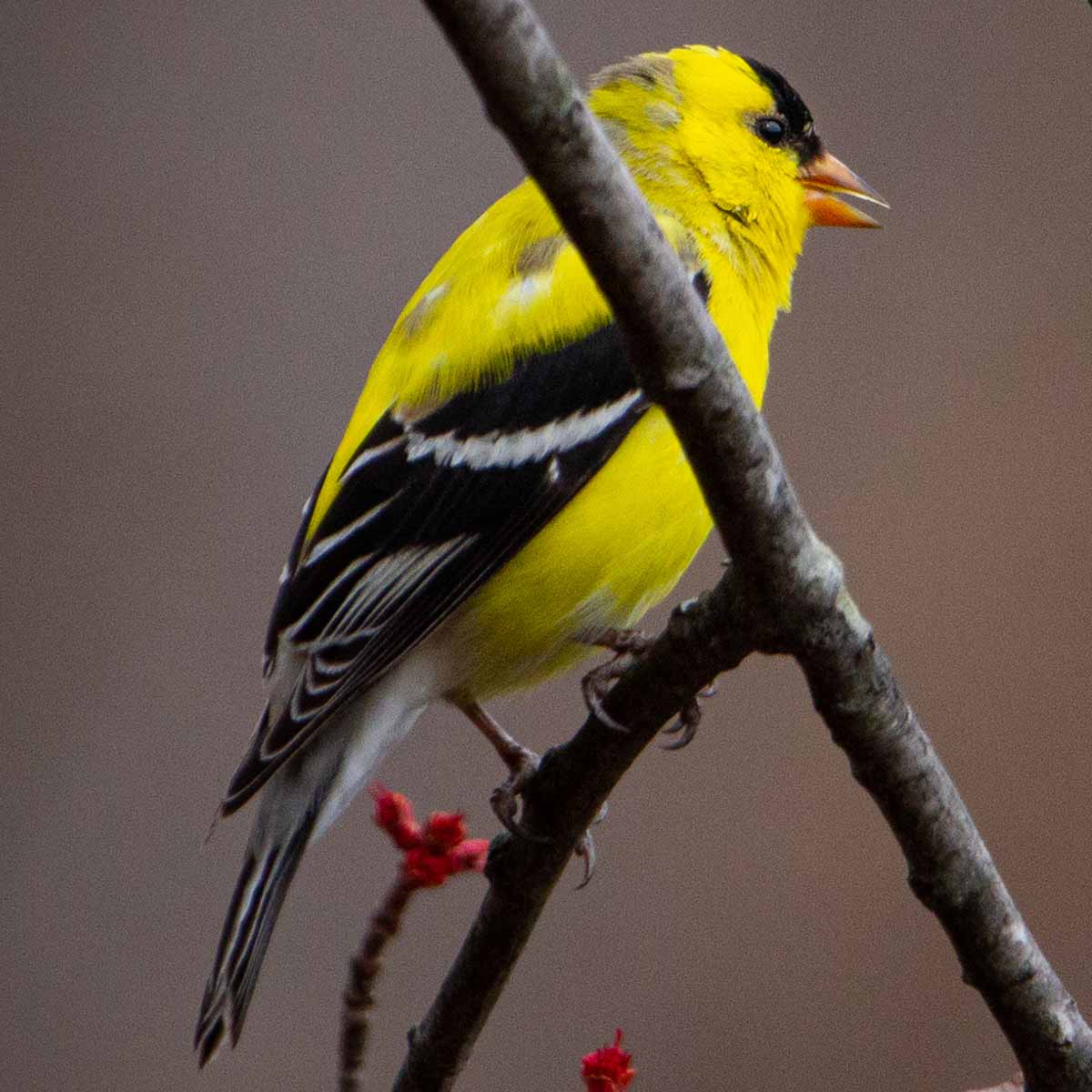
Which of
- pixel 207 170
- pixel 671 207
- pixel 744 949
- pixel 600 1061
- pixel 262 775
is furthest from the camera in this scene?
pixel 207 170

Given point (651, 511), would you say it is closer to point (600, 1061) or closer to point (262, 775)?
point (262, 775)

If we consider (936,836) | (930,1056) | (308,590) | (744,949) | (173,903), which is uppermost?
(308,590)

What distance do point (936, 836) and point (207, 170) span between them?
2546 mm

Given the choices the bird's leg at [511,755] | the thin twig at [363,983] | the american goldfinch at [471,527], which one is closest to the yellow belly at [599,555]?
the american goldfinch at [471,527]

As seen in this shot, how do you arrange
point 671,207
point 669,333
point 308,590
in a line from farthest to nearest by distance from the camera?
1. point 671,207
2. point 308,590
3. point 669,333

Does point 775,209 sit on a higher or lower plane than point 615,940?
higher

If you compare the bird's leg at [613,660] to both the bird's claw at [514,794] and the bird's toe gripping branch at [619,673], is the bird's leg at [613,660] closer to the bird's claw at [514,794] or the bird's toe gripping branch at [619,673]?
the bird's toe gripping branch at [619,673]

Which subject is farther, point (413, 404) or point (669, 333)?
point (413, 404)

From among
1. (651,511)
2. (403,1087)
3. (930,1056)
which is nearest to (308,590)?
(651,511)

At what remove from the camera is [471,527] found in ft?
7.19

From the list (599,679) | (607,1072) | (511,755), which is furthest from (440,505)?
(607,1072)

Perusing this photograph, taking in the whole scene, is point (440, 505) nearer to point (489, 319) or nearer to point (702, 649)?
point (489, 319)

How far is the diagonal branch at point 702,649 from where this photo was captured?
98 cm

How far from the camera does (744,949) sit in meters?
2.81
